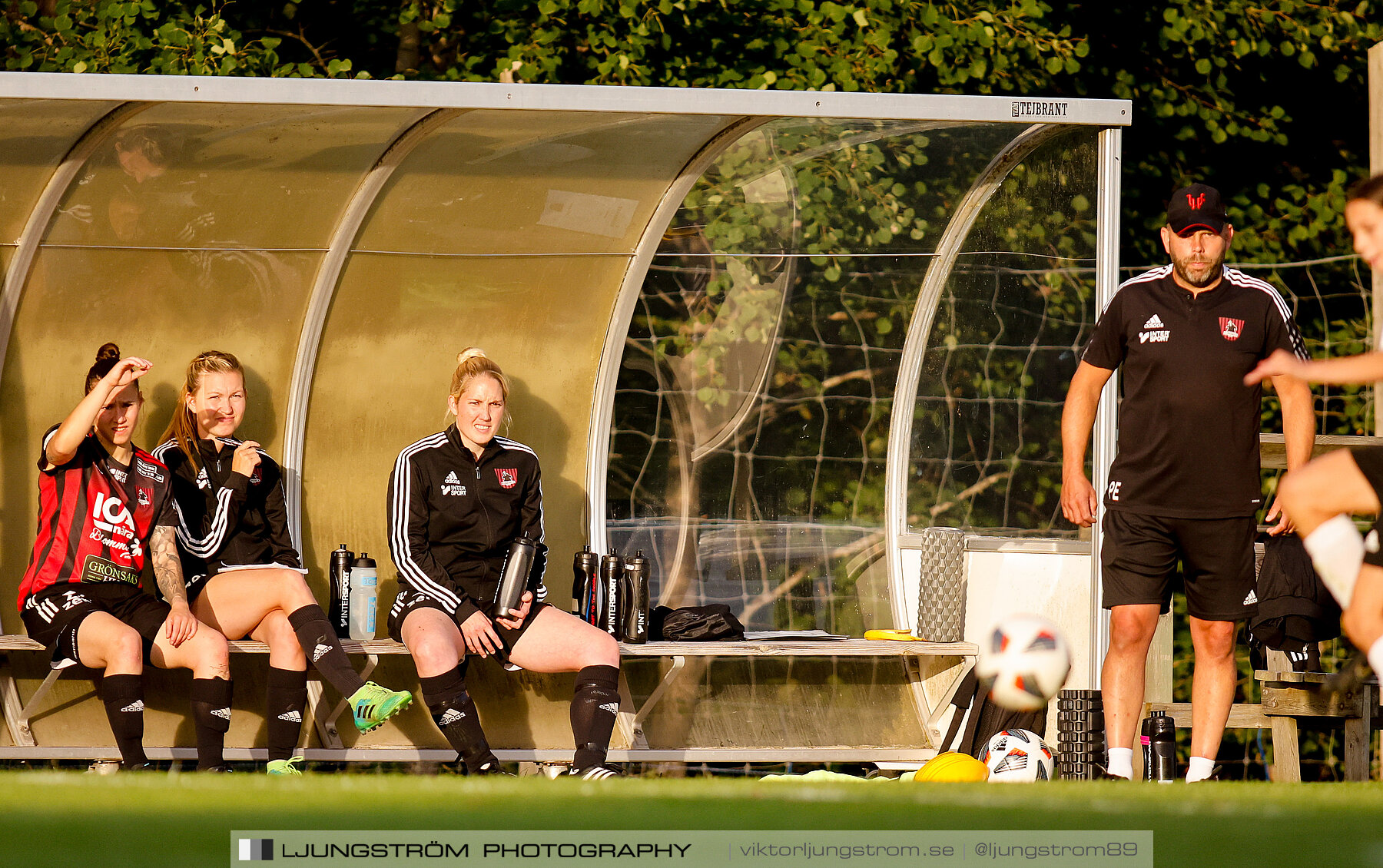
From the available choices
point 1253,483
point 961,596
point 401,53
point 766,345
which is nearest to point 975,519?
point 961,596

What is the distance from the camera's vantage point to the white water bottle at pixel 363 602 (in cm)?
638

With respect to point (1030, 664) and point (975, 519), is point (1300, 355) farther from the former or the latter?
point (975, 519)

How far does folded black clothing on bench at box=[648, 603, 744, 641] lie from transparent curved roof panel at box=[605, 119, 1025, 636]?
0.44 m

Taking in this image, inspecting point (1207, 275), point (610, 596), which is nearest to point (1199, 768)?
point (1207, 275)

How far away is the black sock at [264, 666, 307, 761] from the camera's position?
574 cm

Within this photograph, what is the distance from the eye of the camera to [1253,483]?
5.23 m

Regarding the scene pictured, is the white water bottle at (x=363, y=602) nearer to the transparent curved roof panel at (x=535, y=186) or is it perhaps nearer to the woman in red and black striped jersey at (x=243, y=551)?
the woman in red and black striped jersey at (x=243, y=551)

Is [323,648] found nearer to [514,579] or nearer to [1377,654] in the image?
[514,579]

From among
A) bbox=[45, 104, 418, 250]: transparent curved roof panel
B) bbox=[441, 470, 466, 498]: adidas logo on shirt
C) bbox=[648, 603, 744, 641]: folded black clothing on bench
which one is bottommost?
bbox=[648, 603, 744, 641]: folded black clothing on bench

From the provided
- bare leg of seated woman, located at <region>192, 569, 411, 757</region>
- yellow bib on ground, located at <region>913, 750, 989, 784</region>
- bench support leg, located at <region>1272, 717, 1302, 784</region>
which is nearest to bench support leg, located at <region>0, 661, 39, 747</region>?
bare leg of seated woman, located at <region>192, 569, 411, 757</region>

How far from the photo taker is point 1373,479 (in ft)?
17.1

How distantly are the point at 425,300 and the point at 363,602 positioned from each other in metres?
1.48

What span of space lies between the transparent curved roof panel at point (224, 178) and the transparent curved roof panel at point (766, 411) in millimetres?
1498

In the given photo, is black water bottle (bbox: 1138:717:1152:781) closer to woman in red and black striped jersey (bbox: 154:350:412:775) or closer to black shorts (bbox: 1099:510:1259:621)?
black shorts (bbox: 1099:510:1259:621)
